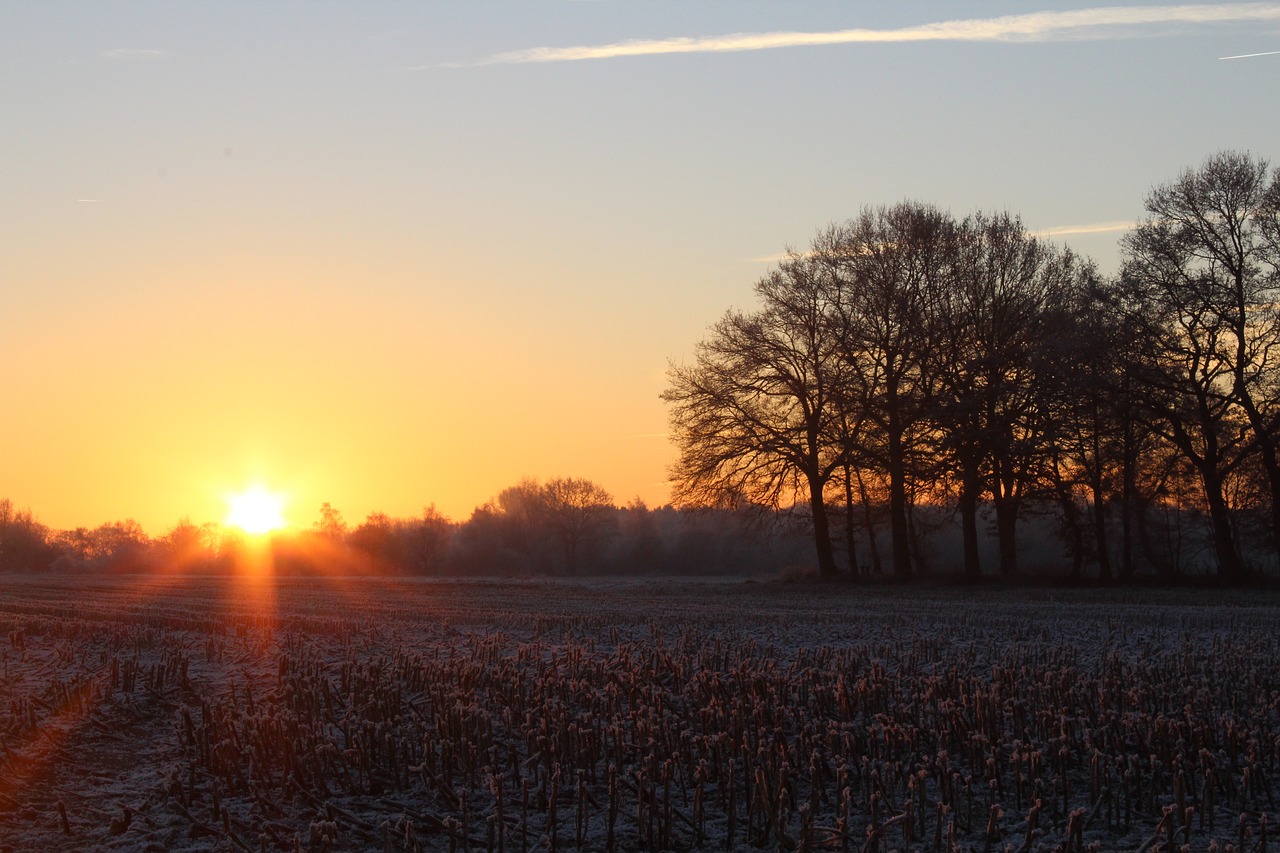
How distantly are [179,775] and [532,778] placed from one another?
2.68 m

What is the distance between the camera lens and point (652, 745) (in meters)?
8.48

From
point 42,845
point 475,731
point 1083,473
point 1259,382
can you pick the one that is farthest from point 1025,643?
point 1083,473

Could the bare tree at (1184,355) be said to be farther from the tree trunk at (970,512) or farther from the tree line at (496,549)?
the tree line at (496,549)

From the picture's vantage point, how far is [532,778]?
8461 mm

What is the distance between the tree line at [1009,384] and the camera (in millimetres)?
30375

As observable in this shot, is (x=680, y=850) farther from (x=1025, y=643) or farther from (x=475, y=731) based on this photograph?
(x=1025, y=643)

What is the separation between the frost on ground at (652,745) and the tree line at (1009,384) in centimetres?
1807

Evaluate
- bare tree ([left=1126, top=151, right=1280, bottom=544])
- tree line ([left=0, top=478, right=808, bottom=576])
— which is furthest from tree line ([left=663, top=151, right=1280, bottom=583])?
tree line ([left=0, top=478, right=808, bottom=576])

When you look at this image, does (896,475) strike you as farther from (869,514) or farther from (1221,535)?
(1221,535)

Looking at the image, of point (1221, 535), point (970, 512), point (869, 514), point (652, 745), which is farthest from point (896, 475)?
point (652, 745)

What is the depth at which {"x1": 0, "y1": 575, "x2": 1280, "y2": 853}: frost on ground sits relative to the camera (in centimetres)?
715

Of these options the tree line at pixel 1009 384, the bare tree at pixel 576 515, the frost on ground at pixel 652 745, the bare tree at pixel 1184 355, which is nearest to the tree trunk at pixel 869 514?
the tree line at pixel 1009 384

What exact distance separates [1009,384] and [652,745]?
89.9 feet

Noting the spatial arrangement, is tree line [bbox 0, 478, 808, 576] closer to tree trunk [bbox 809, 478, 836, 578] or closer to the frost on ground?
tree trunk [bbox 809, 478, 836, 578]
